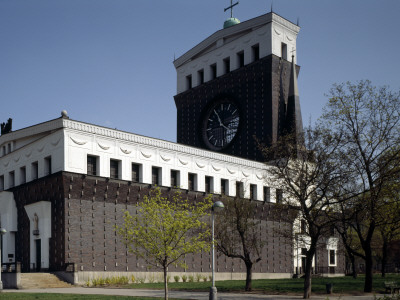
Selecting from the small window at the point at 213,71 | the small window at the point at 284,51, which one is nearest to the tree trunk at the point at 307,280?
the small window at the point at 284,51

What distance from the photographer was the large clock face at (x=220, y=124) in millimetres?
73000

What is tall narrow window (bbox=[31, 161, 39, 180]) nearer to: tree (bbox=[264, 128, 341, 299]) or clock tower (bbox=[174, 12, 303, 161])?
tree (bbox=[264, 128, 341, 299])

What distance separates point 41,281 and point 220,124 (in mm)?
39392

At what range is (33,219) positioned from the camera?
48.8m

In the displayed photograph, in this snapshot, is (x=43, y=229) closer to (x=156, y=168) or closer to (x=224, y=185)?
(x=156, y=168)

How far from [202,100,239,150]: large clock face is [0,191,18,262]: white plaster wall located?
3109 centimetres

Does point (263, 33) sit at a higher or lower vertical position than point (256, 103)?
higher

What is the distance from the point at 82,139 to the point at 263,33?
33.9 meters

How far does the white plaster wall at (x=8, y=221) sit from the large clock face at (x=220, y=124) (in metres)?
31.1

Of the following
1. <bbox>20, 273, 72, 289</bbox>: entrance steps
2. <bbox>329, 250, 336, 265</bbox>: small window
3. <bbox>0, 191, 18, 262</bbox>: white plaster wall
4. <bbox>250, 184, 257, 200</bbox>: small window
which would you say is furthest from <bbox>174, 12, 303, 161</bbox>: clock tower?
<bbox>20, 273, 72, 289</bbox>: entrance steps

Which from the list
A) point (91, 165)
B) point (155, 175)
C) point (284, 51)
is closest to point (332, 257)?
point (284, 51)

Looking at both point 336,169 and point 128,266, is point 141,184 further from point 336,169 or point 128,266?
point 336,169

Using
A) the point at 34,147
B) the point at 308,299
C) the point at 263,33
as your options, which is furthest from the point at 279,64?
the point at 308,299

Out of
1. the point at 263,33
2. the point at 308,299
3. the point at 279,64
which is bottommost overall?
the point at 308,299
